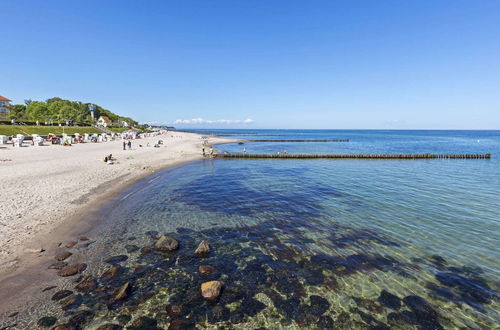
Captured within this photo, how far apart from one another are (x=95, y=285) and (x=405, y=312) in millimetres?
11355

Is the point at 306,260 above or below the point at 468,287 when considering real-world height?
above

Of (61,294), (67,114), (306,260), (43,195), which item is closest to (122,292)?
(61,294)

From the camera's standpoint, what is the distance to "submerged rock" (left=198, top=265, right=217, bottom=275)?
9292mm

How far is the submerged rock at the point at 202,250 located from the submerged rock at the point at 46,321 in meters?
5.26

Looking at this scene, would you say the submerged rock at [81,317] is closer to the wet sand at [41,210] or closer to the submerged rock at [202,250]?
the wet sand at [41,210]

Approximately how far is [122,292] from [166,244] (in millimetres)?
3334

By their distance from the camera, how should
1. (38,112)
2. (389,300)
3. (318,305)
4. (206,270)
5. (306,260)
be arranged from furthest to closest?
(38,112)
(306,260)
(206,270)
(389,300)
(318,305)

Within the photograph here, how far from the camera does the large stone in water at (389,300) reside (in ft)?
25.1

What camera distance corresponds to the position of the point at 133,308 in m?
7.27

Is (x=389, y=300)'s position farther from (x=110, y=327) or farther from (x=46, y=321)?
(x=46, y=321)

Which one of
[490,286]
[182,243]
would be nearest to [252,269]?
[182,243]

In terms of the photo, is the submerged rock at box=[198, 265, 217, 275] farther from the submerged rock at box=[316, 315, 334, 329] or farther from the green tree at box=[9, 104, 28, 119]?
the green tree at box=[9, 104, 28, 119]

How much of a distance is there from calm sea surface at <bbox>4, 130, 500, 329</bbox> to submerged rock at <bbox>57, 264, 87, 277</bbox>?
415 millimetres

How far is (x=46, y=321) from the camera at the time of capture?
6.55m
